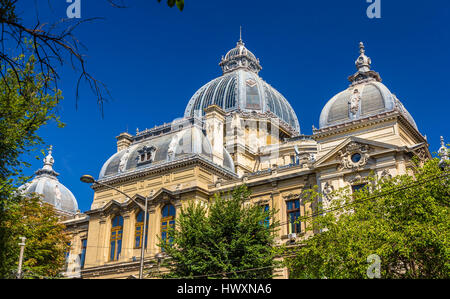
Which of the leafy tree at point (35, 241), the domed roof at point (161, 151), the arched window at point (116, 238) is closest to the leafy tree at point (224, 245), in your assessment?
the leafy tree at point (35, 241)

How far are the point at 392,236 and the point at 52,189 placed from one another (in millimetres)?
49625

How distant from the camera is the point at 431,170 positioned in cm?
2647

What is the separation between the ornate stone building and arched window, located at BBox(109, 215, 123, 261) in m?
0.08

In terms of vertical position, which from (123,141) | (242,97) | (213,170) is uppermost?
(242,97)

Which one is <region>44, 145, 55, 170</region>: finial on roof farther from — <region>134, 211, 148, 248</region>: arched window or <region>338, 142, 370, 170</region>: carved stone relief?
<region>338, 142, 370, 170</region>: carved stone relief

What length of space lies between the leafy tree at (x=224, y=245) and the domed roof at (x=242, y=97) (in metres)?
30.1

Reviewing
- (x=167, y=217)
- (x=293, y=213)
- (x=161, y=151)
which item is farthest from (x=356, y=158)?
(x=161, y=151)

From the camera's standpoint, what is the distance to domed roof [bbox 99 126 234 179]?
4325 centimetres

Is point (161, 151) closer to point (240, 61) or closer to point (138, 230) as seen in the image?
point (138, 230)

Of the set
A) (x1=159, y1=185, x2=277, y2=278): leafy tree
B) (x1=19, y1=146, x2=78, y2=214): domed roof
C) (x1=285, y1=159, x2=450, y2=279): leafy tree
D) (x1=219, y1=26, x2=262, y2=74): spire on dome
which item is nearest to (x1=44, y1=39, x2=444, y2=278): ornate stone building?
(x1=159, y1=185, x2=277, y2=278): leafy tree

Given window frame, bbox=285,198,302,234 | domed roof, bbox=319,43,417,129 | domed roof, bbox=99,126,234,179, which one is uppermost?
domed roof, bbox=319,43,417,129

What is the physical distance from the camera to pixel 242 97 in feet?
207

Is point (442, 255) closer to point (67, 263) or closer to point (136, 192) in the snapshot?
point (136, 192)
